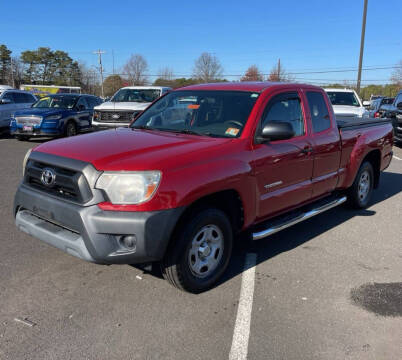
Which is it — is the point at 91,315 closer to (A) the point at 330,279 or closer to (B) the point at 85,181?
(B) the point at 85,181

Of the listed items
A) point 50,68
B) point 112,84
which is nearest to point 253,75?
point 112,84

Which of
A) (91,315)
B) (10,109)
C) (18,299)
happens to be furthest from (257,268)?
(10,109)

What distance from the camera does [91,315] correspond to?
3.15 m

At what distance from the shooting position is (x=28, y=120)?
510 inches

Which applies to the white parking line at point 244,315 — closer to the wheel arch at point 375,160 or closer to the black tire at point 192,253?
the black tire at point 192,253

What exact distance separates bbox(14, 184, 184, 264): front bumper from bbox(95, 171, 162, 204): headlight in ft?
0.38

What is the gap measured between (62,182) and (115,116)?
9384mm

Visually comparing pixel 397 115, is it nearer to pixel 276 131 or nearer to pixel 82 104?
pixel 82 104

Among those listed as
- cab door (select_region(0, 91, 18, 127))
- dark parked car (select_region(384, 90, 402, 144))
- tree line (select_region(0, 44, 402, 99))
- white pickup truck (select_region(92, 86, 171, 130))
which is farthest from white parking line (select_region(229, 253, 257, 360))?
tree line (select_region(0, 44, 402, 99))

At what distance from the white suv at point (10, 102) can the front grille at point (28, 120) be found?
2259 mm

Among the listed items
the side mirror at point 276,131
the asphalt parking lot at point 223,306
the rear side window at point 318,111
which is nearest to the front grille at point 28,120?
the asphalt parking lot at point 223,306

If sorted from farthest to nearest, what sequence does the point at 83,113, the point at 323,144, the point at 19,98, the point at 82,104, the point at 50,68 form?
the point at 50,68, the point at 19,98, the point at 82,104, the point at 83,113, the point at 323,144

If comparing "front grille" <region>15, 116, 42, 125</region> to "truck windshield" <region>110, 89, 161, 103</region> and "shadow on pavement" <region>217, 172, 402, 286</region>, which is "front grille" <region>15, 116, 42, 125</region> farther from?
"shadow on pavement" <region>217, 172, 402, 286</region>

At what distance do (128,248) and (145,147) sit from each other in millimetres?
912
